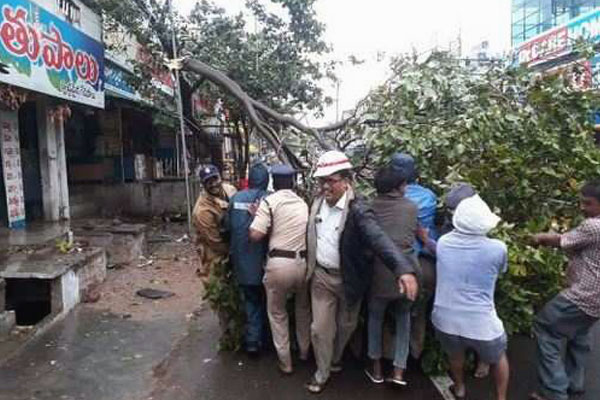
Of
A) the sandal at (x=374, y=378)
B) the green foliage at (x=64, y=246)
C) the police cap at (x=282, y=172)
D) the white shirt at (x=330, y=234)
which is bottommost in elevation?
the sandal at (x=374, y=378)

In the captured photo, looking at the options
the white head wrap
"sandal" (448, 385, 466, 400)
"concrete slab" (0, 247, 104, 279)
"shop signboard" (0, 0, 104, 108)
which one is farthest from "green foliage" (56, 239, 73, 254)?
the white head wrap

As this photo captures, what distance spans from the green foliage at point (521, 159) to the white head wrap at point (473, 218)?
0.73m

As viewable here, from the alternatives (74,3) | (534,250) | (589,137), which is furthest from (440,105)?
(74,3)

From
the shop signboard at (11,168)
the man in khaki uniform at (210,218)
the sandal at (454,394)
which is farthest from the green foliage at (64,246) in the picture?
the sandal at (454,394)

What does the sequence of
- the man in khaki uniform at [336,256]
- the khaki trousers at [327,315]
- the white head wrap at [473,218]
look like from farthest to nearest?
1. the khaki trousers at [327,315]
2. the man in khaki uniform at [336,256]
3. the white head wrap at [473,218]

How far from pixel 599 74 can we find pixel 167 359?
16.1ft

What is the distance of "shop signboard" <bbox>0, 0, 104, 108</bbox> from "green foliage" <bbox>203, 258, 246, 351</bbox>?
3723 millimetres

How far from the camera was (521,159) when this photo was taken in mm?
4355

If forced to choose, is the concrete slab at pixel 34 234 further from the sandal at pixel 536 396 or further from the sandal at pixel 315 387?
the sandal at pixel 536 396

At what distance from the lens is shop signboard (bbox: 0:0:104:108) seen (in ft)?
21.7

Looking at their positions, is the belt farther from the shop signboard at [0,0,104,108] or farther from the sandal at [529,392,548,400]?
the shop signboard at [0,0,104,108]

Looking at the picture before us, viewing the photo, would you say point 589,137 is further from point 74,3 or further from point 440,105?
point 74,3

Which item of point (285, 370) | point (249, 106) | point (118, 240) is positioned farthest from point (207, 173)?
point (118, 240)

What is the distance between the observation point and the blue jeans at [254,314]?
465cm
